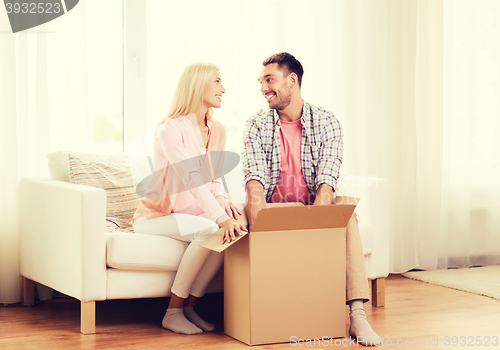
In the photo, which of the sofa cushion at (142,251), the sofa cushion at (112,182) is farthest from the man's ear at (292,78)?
the sofa cushion at (112,182)

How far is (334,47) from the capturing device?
134 inches

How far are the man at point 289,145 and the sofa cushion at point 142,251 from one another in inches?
15.3

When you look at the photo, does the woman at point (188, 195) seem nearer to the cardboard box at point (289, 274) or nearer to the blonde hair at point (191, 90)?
the blonde hair at point (191, 90)

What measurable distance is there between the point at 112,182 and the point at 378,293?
132 centimetres

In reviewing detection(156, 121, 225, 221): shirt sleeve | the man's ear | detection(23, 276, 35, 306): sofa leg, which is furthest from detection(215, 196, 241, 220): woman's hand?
detection(23, 276, 35, 306): sofa leg

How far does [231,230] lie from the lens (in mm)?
1909

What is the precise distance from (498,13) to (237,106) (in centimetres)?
193

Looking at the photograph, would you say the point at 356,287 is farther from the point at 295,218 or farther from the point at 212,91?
the point at 212,91

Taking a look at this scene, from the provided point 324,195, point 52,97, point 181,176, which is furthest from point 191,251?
point 52,97

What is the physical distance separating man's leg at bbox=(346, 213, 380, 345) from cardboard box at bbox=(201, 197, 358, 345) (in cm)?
6

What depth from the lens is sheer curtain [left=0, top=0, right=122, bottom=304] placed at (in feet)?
8.67

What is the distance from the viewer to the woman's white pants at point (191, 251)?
2.15 meters

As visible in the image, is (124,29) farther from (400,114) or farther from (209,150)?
(400,114)

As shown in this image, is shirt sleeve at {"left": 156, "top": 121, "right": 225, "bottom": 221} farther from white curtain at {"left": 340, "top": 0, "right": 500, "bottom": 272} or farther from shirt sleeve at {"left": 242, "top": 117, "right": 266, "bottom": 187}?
white curtain at {"left": 340, "top": 0, "right": 500, "bottom": 272}
